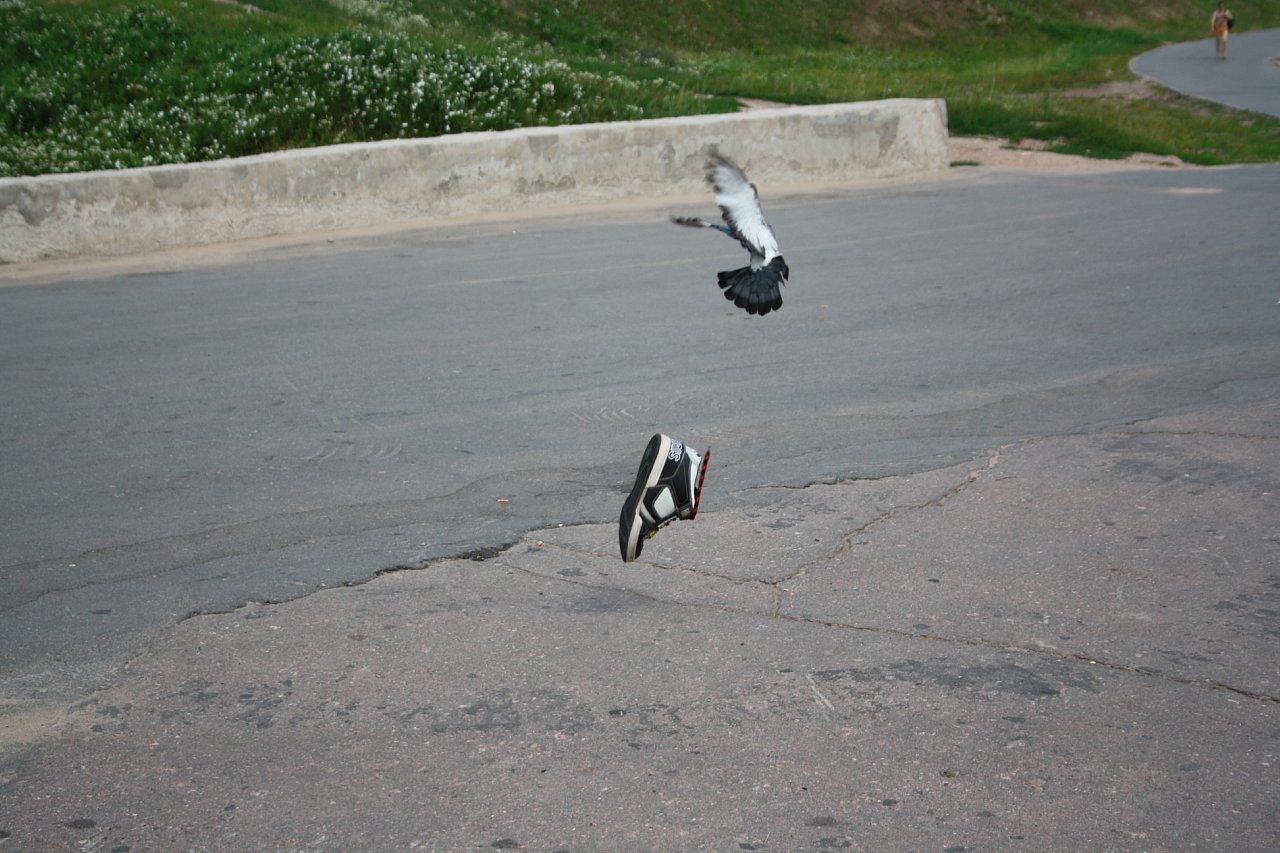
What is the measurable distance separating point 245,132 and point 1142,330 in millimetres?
10097

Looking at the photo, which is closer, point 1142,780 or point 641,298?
point 1142,780

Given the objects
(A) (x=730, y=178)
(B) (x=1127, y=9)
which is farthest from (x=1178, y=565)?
(B) (x=1127, y=9)

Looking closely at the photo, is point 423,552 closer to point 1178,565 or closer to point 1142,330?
point 1178,565

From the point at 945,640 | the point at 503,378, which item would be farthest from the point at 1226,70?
the point at 945,640

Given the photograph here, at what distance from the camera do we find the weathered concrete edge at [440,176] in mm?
11516

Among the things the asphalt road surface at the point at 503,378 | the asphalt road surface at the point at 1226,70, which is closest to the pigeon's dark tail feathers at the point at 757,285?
the asphalt road surface at the point at 503,378

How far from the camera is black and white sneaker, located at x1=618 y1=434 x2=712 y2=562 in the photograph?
15.0 ft

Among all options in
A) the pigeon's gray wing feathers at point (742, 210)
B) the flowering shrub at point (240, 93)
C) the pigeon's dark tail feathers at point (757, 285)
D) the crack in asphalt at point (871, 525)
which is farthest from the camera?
the flowering shrub at point (240, 93)

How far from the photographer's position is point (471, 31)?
24.9 meters

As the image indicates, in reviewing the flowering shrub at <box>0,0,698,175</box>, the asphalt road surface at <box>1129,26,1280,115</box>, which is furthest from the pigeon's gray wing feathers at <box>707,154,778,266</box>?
the asphalt road surface at <box>1129,26,1280,115</box>

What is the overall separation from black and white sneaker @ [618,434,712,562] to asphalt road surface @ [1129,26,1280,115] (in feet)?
71.3

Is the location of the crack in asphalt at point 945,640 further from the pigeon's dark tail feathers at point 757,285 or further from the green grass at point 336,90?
the green grass at point 336,90

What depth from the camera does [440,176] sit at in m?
12.6

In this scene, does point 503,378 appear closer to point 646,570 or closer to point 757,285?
point 646,570
